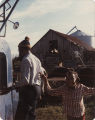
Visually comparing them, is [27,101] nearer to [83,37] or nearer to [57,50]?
[57,50]

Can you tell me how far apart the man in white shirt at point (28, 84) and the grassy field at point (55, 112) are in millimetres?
2578

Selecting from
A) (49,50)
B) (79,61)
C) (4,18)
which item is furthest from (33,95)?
(49,50)

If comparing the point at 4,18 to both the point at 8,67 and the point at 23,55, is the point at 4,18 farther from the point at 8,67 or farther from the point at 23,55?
the point at 23,55

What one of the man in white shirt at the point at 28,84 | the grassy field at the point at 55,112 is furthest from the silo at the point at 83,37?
the man in white shirt at the point at 28,84

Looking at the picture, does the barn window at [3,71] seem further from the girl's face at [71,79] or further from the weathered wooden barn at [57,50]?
the weathered wooden barn at [57,50]

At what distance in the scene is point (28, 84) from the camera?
4160mm

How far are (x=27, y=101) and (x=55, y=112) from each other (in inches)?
131

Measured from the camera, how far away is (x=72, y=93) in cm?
419

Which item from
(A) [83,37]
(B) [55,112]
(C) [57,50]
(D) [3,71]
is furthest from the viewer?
(A) [83,37]

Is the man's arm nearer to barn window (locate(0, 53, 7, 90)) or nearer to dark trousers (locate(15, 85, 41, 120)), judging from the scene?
dark trousers (locate(15, 85, 41, 120))

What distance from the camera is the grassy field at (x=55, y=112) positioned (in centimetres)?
689

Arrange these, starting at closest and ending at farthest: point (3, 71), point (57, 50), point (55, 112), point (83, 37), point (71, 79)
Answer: point (71, 79) < point (3, 71) < point (55, 112) < point (57, 50) < point (83, 37)

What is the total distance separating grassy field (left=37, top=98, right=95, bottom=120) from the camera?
22.6 ft

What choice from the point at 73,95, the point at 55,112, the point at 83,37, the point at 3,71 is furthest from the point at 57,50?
the point at 73,95
